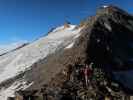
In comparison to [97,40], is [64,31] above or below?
above

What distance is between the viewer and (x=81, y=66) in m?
34.4

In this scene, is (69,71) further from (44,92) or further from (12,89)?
(12,89)

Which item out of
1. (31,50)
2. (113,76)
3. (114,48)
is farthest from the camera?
(31,50)

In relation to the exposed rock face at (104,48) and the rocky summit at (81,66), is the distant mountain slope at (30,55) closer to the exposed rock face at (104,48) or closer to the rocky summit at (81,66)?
the rocky summit at (81,66)

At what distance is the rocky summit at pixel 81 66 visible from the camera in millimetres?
31359

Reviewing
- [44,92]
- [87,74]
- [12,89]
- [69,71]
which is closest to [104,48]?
[69,71]

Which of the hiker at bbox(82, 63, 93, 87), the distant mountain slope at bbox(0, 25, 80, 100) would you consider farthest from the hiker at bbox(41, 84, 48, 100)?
the distant mountain slope at bbox(0, 25, 80, 100)

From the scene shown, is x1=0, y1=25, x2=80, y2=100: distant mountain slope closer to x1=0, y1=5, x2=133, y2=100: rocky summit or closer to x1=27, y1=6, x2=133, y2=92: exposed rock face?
x1=0, y1=5, x2=133, y2=100: rocky summit

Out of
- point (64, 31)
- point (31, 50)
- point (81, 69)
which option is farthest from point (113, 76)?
point (64, 31)

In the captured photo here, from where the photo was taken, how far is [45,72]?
38562 mm

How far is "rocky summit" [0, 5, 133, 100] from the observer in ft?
103

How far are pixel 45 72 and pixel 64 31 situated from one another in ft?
72.8

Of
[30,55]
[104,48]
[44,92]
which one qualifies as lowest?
[44,92]

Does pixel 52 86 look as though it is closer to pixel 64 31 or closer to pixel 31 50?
pixel 31 50
